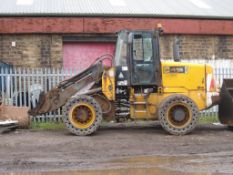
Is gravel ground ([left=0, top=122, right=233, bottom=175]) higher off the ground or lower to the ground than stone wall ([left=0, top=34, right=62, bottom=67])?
lower

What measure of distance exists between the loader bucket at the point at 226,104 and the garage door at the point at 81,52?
6925 millimetres

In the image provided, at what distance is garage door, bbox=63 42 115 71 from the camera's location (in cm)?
2064

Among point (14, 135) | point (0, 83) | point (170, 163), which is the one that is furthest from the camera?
point (0, 83)

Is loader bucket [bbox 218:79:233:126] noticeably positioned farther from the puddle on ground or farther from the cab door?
the puddle on ground

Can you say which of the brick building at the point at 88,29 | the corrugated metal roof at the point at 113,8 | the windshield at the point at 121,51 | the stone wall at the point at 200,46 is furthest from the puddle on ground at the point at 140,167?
the stone wall at the point at 200,46

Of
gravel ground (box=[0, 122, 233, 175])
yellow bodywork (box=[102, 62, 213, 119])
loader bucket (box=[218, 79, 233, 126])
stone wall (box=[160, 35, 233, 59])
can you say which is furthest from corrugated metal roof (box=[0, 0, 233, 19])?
yellow bodywork (box=[102, 62, 213, 119])

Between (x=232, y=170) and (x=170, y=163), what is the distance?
45.3 inches

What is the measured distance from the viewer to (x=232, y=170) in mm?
8734

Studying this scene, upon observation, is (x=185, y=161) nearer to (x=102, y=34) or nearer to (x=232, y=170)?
(x=232, y=170)

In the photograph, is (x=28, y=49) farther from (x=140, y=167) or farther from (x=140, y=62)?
(x=140, y=167)

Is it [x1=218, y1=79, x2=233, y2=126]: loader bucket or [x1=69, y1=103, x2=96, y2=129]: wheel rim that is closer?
[x1=69, y1=103, x2=96, y2=129]: wheel rim

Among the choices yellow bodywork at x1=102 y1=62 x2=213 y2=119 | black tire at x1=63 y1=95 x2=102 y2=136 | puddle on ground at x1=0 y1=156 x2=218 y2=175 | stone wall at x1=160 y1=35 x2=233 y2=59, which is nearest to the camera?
puddle on ground at x1=0 y1=156 x2=218 y2=175

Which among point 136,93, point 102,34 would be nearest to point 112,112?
point 136,93

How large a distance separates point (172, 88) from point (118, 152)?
3467mm
